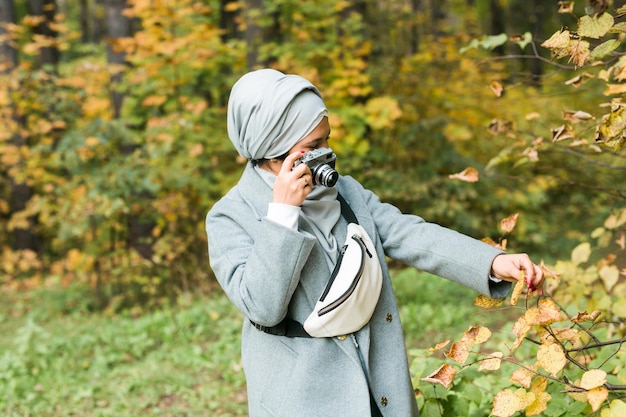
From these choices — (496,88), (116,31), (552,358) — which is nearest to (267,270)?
(552,358)

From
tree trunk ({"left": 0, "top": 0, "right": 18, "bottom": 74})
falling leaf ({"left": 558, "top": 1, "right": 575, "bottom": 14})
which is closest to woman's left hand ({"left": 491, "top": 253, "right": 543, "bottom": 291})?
falling leaf ({"left": 558, "top": 1, "right": 575, "bottom": 14})

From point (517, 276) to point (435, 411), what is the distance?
779 millimetres

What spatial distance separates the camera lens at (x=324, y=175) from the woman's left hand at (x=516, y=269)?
51cm

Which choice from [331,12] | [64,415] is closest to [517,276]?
[64,415]

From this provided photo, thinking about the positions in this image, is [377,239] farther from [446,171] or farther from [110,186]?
[446,171]

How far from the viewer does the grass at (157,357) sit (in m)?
4.08

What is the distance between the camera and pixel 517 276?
169 cm

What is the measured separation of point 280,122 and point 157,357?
3.65m

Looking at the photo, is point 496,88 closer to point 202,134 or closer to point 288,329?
point 288,329

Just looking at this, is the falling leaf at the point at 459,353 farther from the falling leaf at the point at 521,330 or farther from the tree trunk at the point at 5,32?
the tree trunk at the point at 5,32

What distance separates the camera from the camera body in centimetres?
167

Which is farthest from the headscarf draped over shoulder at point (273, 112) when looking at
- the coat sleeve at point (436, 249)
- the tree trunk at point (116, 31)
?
the tree trunk at point (116, 31)

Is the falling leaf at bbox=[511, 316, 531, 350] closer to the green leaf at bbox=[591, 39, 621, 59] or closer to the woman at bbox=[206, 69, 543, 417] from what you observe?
the woman at bbox=[206, 69, 543, 417]

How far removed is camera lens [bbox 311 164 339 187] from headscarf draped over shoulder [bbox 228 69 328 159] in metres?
0.12
